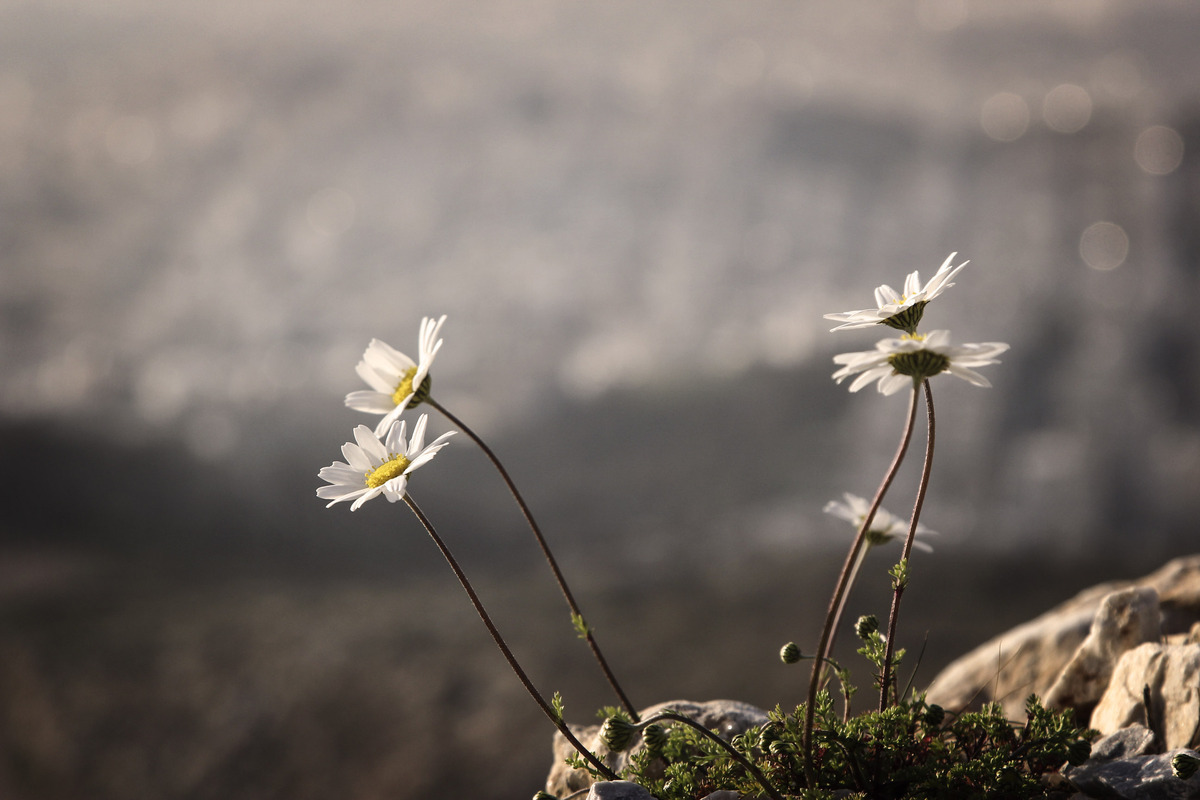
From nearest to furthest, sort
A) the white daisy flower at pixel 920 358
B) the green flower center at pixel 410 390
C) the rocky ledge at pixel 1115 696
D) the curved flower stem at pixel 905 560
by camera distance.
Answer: the white daisy flower at pixel 920 358
the curved flower stem at pixel 905 560
the green flower center at pixel 410 390
the rocky ledge at pixel 1115 696

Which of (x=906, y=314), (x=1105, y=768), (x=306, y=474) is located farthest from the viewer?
(x=306, y=474)

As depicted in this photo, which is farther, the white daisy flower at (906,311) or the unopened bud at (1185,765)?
the unopened bud at (1185,765)

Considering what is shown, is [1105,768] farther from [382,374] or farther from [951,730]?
[382,374]

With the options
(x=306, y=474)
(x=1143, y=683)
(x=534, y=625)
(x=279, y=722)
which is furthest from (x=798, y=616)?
(x=306, y=474)

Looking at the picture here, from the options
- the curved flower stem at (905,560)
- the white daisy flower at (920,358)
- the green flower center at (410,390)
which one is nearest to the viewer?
the white daisy flower at (920,358)

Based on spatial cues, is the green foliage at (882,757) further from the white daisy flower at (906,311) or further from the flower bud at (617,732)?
the white daisy flower at (906,311)

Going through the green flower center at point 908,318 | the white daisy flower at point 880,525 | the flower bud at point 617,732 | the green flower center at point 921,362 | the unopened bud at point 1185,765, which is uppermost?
the green flower center at point 908,318

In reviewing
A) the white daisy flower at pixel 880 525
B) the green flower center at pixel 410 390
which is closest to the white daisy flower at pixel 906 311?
the white daisy flower at pixel 880 525
